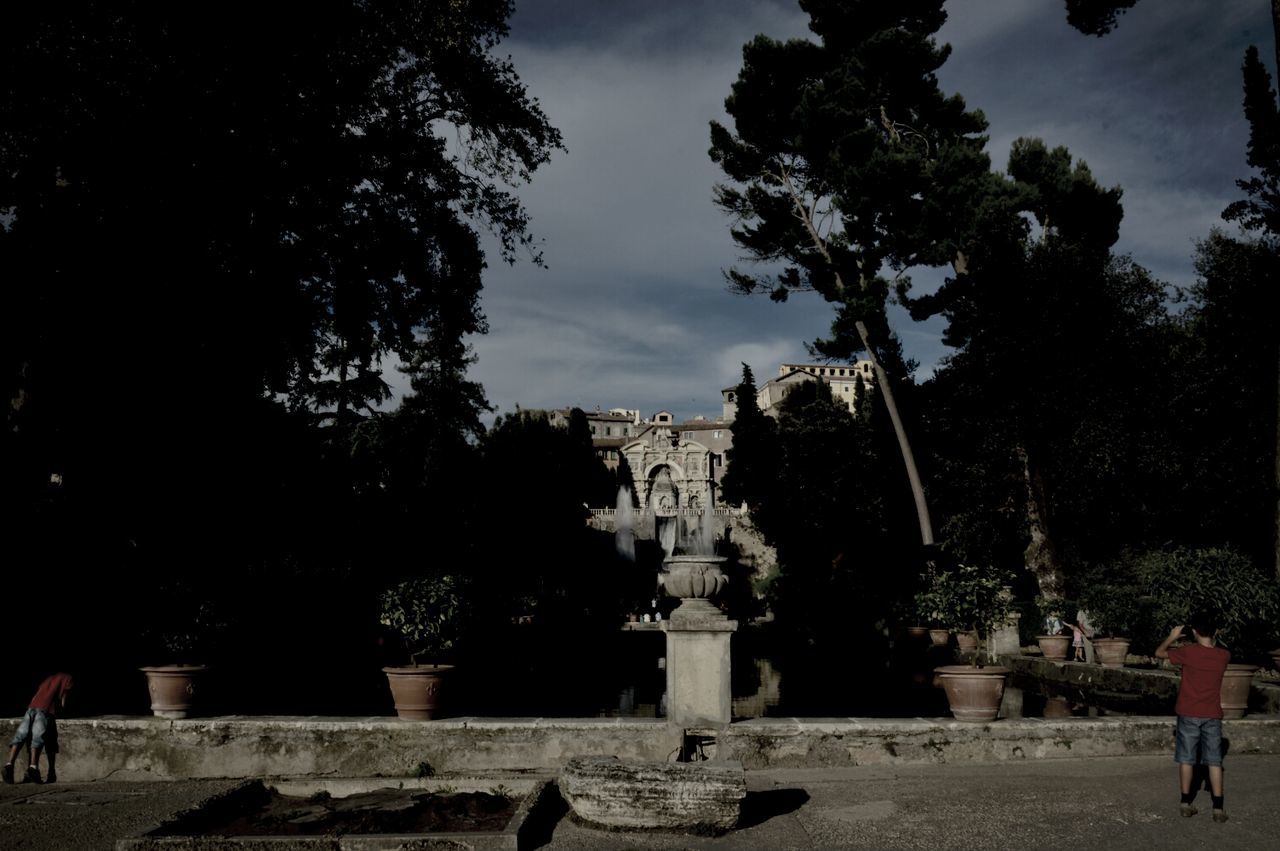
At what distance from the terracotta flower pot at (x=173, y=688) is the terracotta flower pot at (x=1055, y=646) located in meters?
15.3

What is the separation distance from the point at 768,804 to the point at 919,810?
1.09m

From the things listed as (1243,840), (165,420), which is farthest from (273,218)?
(1243,840)

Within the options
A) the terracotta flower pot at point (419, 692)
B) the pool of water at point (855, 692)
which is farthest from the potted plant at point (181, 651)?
the pool of water at point (855, 692)

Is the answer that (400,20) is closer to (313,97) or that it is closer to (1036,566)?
(313,97)

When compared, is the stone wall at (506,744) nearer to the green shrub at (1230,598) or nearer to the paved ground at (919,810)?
the paved ground at (919,810)

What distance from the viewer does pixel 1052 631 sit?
17984 mm

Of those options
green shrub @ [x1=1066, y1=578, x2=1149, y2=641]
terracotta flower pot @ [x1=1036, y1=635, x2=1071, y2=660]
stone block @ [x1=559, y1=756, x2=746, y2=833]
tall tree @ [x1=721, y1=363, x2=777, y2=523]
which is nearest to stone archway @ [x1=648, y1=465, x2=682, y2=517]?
tall tree @ [x1=721, y1=363, x2=777, y2=523]

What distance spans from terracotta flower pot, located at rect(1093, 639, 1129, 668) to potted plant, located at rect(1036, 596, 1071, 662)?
4.41 ft

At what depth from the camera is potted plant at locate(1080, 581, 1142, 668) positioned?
14594 mm

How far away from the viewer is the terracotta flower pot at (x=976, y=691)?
7531 millimetres

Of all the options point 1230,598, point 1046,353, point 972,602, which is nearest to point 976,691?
point 972,602

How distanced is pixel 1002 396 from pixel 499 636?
13327 mm

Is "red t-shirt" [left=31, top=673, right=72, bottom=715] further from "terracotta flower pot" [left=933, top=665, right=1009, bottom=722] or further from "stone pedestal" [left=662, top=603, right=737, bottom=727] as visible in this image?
"terracotta flower pot" [left=933, top=665, right=1009, bottom=722]

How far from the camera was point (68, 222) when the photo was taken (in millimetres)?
9797
